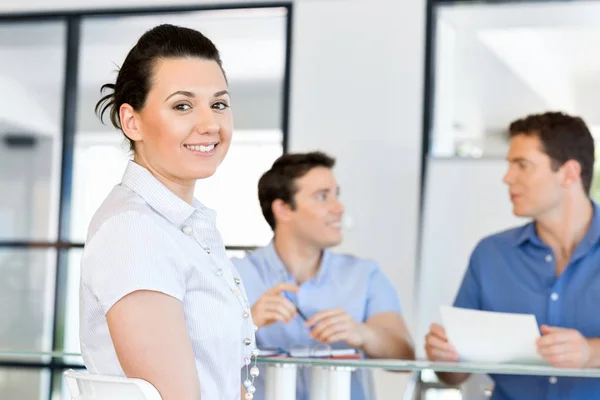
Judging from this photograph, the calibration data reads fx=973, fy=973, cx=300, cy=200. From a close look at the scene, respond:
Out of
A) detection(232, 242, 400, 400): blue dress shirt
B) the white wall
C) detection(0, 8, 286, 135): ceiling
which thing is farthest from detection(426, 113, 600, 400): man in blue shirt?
detection(0, 8, 286, 135): ceiling

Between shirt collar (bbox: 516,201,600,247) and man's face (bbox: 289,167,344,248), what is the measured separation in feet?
2.30

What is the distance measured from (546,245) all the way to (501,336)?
911mm

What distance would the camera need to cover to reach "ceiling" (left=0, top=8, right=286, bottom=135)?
16.9ft

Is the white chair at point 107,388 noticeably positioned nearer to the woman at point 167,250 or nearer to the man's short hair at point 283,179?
the woman at point 167,250

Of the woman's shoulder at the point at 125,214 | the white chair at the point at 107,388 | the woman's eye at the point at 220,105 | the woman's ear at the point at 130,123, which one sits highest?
the woman's eye at the point at 220,105

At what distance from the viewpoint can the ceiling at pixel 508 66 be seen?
4.66 m

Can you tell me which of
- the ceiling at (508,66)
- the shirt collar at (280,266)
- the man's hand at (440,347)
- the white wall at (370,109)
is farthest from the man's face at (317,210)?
the ceiling at (508,66)

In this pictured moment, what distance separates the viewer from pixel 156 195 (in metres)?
1.53

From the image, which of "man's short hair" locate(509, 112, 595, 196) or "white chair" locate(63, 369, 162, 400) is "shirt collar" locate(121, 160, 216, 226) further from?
"man's short hair" locate(509, 112, 595, 196)

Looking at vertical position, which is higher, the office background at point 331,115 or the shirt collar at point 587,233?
the office background at point 331,115

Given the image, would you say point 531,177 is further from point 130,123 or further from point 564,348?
point 130,123

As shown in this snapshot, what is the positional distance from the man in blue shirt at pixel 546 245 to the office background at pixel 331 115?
98 cm

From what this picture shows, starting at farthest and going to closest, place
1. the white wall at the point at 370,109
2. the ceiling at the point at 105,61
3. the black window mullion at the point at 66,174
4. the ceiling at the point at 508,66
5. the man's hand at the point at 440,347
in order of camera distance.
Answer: the black window mullion at the point at 66,174
the ceiling at the point at 105,61
the white wall at the point at 370,109
the ceiling at the point at 508,66
the man's hand at the point at 440,347

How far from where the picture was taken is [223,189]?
203 inches
